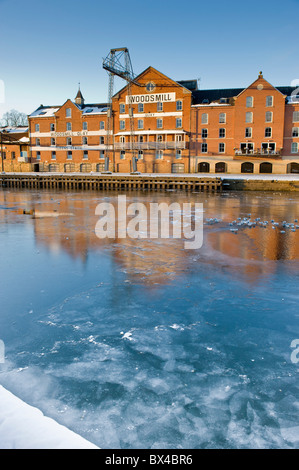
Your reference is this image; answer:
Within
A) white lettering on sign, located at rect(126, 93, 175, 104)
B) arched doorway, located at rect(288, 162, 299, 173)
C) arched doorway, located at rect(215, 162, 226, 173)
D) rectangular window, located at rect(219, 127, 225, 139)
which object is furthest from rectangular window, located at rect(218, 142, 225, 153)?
white lettering on sign, located at rect(126, 93, 175, 104)

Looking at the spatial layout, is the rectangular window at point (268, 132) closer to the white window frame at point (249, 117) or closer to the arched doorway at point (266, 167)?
the white window frame at point (249, 117)

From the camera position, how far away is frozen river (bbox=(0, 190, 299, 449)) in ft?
12.2

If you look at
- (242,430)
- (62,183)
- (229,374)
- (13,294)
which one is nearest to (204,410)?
(242,430)

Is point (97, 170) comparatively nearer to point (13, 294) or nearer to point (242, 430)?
point (13, 294)

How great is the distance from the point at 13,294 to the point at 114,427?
14.1 feet

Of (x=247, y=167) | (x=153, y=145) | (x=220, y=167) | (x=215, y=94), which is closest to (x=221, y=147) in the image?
(x=220, y=167)

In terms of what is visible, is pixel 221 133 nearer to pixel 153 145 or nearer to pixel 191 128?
pixel 191 128

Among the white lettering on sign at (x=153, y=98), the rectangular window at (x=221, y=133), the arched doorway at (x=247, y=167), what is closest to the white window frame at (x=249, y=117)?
the rectangular window at (x=221, y=133)

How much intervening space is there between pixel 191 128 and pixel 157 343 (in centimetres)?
4412

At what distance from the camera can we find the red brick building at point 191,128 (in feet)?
143

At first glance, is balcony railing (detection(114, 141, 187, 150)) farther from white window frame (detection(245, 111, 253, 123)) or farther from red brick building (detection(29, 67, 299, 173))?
white window frame (detection(245, 111, 253, 123))

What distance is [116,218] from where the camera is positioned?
56.0ft

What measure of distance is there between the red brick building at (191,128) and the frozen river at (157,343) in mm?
35859

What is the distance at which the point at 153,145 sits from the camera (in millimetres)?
46906
